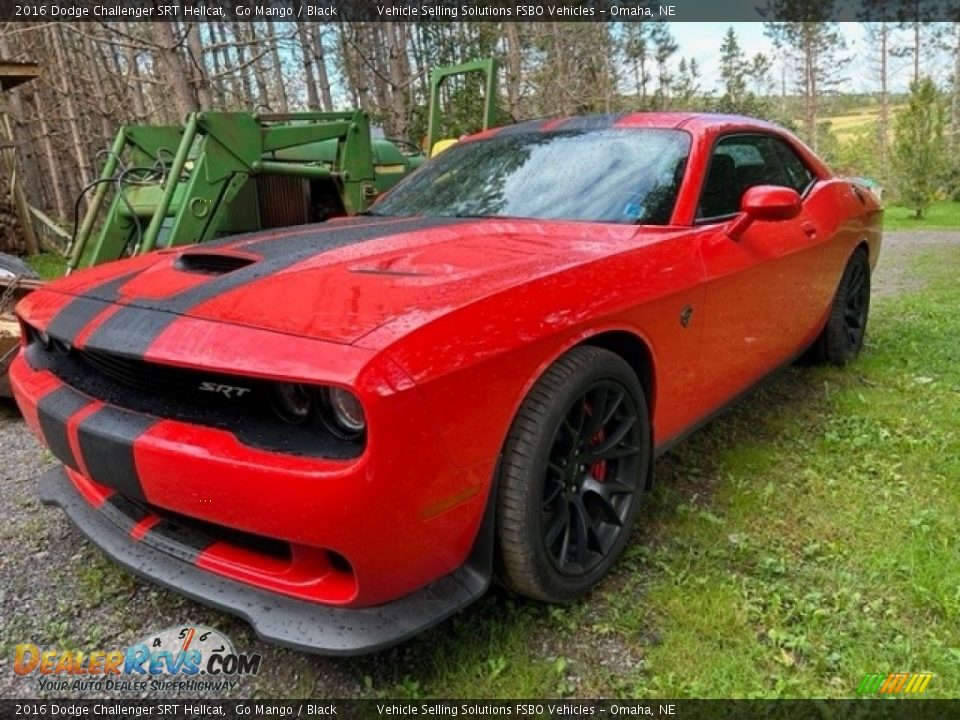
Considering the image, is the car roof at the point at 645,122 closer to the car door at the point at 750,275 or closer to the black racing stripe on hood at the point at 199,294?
the car door at the point at 750,275

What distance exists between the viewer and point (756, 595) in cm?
206

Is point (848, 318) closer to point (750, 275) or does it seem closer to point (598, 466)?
point (750, 275)

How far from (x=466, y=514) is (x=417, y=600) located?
228mm

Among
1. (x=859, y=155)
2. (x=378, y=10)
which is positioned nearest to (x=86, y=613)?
(x=378, y=10)

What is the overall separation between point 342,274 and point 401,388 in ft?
1.97

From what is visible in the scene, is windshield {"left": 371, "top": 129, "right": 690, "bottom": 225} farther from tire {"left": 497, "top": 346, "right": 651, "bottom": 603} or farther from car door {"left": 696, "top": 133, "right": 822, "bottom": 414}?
tire {"left": 497, "top": 346, "right": 651, "bottom": 603}

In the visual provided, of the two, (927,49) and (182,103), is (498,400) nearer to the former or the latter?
(182,103)

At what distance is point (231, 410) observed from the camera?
5.57 feet

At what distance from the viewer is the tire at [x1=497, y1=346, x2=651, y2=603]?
5.83 ft

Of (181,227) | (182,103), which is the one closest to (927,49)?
(182,103)

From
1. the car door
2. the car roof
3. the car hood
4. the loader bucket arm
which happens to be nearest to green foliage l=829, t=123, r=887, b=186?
the loader bucket arm

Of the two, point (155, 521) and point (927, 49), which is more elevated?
point (927, 49)

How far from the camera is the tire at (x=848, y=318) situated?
392 centimetres

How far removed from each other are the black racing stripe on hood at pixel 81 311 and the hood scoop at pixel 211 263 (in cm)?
18
